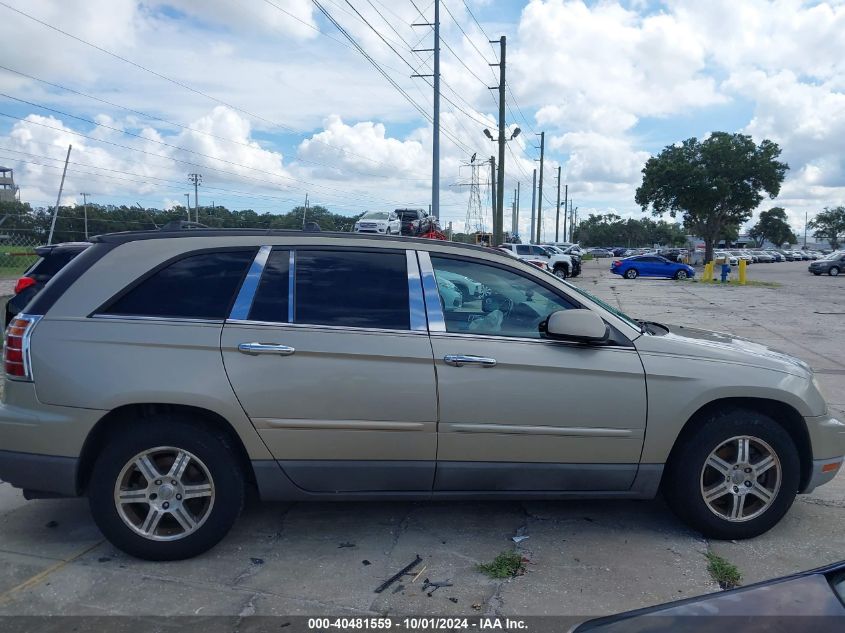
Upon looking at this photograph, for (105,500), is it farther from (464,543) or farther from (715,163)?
(715,163)

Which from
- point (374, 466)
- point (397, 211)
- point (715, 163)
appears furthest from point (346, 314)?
point (715, 163)

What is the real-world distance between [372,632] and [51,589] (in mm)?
1670

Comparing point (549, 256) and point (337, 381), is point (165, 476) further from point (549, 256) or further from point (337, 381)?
point (549, 256)

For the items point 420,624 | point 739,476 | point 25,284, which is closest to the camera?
point 420,624

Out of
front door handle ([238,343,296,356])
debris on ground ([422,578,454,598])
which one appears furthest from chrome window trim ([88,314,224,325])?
debris on ground ([422,578,454,598])

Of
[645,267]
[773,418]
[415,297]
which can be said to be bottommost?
[773,418]

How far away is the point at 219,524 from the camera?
356 cm

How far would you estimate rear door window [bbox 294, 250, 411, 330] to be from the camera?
363 cm

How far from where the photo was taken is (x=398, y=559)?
3.63m

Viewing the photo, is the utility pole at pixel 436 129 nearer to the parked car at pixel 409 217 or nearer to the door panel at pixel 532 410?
the parked car at pixel 409 217

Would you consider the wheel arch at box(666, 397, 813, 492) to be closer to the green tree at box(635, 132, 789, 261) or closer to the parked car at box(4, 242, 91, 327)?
the parked car at box(4, 242, 91, 327)

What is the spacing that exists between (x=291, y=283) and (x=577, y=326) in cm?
160

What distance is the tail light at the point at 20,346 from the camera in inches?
136

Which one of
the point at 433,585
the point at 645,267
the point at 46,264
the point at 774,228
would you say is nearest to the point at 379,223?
the point at 645,267
